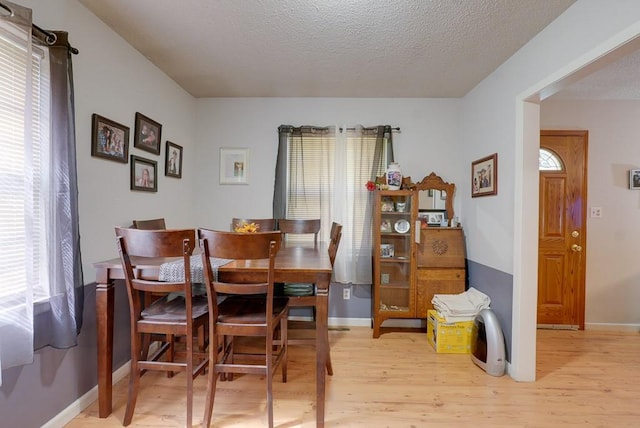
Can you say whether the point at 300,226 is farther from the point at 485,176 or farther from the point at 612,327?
the point at 612,327

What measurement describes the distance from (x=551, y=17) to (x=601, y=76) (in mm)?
1180

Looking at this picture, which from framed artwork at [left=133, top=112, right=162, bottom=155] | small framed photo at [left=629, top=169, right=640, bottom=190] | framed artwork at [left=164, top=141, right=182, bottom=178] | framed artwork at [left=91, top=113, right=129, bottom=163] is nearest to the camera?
framed artwork at [left=91, top=113, right=129, bottom=163]

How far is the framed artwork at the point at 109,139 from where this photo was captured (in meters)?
1.86

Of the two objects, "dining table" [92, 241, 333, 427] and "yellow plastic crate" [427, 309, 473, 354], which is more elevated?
"dining table" [92, 241, 333, 427]

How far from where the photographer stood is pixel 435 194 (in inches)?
124

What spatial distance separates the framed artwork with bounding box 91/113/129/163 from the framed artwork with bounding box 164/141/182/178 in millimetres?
564

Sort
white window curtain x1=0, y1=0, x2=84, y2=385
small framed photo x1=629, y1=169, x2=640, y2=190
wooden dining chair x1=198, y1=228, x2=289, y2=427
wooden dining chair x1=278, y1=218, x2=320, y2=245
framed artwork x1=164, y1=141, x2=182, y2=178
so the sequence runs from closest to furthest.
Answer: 1. white window curtain x1=0, y1=0, x2=84, y2=385
2. wooden dining chair x1=198, y1=228, x2=289, y2=427
3. framed artwork x1=164, y1=141, x2=182, y2=178
4. wooden dining chair x1=278, y1=218, x2=320, y2=245
5. small framed photo x1=629, y1=169, x2=640, y2=190

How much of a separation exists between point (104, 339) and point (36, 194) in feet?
2.81

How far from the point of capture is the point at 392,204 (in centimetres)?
304

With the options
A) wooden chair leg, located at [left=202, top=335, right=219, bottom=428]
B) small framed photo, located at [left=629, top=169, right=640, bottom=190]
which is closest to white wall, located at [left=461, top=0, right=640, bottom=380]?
small framed photo, located at [left=629, top=169, right=640, bottom=190]

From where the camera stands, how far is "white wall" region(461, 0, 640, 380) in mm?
1567

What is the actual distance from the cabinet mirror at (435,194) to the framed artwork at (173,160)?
242 cm

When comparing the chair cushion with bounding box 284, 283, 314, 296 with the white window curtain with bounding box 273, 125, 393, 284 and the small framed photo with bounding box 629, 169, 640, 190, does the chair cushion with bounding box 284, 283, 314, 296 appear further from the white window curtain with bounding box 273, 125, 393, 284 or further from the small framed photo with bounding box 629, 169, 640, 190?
the small framed photo with bounding box 629, 169, 640, 190

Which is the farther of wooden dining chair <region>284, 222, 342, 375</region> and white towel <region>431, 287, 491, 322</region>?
white towel <region>431, 287, 491, 322</region>
